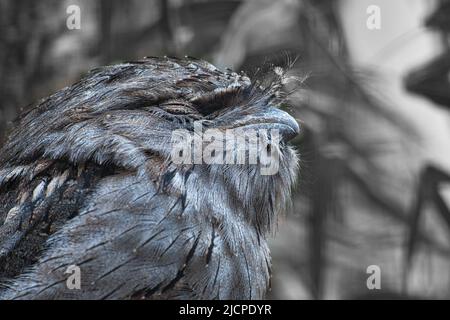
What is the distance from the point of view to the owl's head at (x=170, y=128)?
2.33 meters

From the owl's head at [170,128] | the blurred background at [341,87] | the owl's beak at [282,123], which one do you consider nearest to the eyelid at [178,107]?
the owl's head at [170,128]

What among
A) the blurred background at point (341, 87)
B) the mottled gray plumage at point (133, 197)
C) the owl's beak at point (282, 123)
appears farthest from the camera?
the blurred background at point (341, 87)

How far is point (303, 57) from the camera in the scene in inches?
129

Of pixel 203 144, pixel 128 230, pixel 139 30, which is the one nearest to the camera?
pixel 128 230

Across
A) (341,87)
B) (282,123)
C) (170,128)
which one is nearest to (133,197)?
(170,128)

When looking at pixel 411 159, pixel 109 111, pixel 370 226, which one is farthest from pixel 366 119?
pixel 109 111

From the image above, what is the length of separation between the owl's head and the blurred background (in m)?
0.80

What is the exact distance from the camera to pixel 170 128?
94.6 inches

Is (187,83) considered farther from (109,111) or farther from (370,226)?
(370,226)

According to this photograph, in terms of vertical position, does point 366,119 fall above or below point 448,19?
below

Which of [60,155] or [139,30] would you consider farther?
[139,30]

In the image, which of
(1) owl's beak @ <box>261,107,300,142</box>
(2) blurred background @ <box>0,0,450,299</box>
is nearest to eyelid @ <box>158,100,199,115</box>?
(1) owl's beak @ <box>261,107,300,142</box>

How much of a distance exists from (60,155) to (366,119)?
170 cm

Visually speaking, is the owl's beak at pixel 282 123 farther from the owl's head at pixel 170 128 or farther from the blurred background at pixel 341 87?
the blurred background at pixel 341 87
